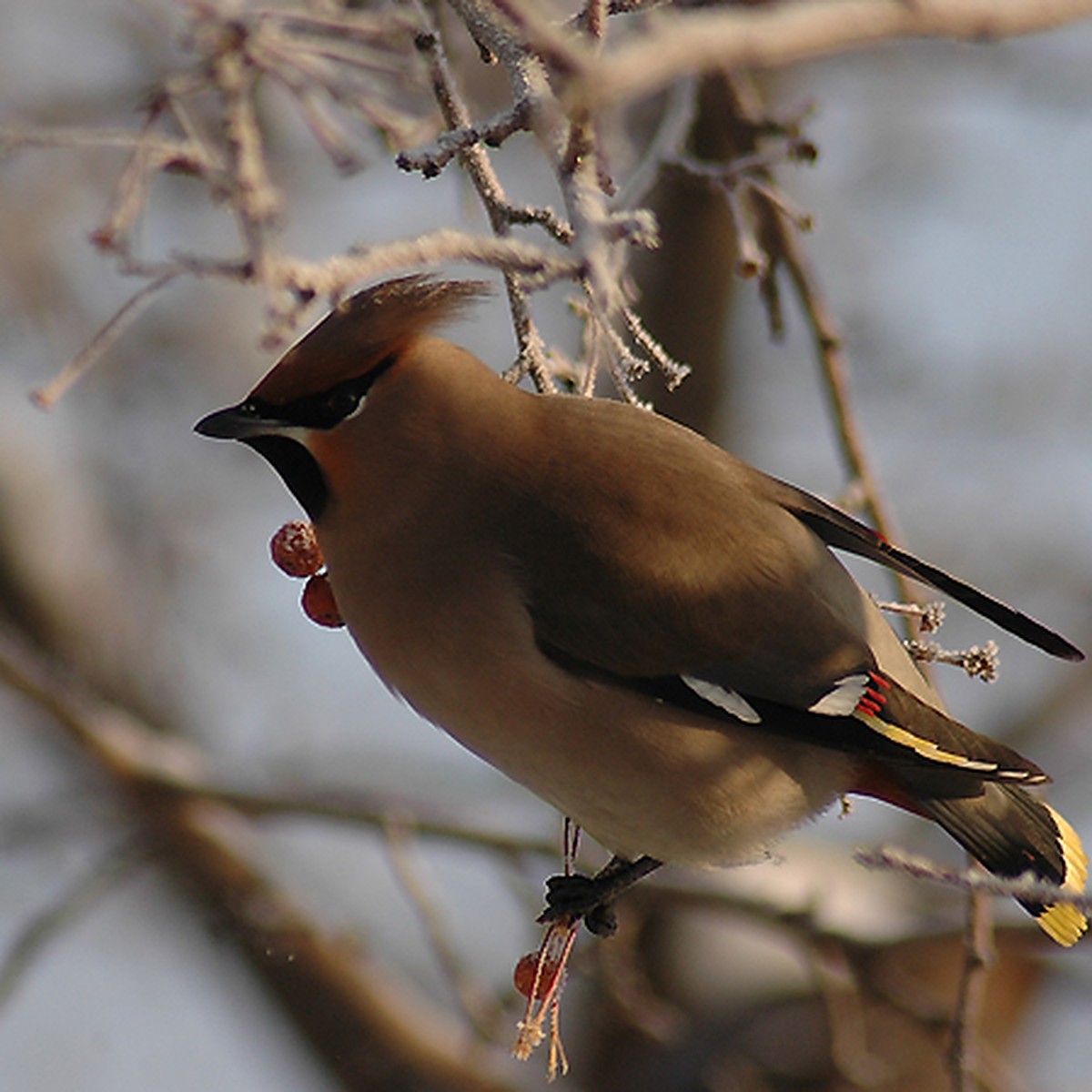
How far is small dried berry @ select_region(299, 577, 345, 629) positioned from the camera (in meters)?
3.04

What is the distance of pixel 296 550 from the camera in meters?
3.03

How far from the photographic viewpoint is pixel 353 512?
2.87 metres

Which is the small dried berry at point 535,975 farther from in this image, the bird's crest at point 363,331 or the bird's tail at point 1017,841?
the bird's crest at point 363,331

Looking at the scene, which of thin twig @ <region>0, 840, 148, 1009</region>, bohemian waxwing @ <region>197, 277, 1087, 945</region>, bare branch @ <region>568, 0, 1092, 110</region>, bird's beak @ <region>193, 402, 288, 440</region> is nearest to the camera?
bare branch @ <region>568, 0, 1092, 110</region>

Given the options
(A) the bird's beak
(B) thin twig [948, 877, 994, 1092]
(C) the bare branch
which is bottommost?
(C) the bare branch

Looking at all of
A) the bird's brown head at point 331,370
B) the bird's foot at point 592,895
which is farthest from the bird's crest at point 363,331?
the bird's foot at point 592,895

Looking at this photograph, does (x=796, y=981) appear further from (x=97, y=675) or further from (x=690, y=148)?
(x=690, y=148)

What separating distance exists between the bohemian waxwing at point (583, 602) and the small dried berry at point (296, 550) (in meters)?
0.12

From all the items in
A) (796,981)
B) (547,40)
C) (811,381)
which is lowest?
(547,40)

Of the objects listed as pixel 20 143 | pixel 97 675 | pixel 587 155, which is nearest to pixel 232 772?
pixel 97 675

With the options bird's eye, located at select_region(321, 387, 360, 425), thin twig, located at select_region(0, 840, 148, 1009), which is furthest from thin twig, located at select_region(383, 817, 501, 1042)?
bird's eye, located at select_region(321, 387, 360, 425)

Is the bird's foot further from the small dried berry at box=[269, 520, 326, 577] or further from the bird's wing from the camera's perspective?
the small dried berry at box=[269, 520, 326, 577]

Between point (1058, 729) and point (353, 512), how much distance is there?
7129 millimetres

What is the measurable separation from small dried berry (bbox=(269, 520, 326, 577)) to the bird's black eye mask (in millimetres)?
231
